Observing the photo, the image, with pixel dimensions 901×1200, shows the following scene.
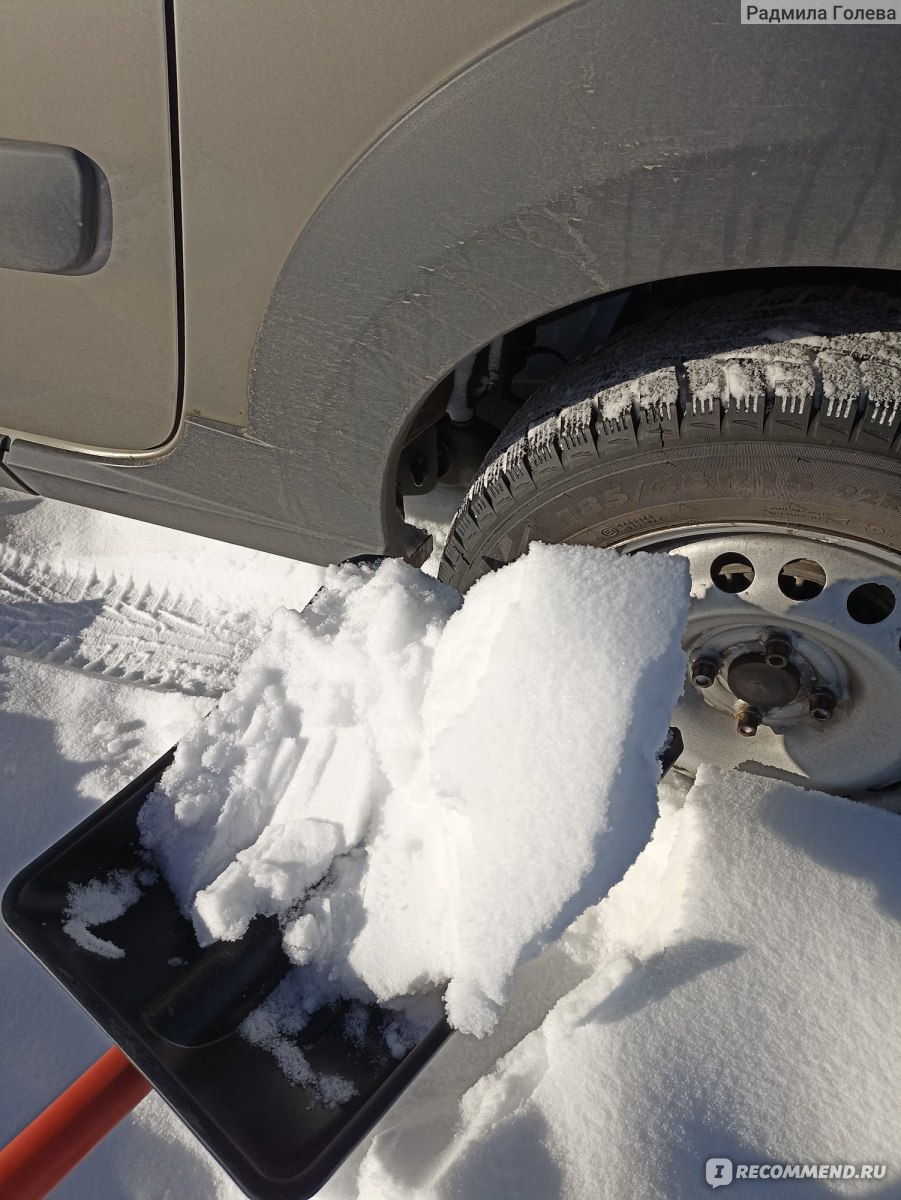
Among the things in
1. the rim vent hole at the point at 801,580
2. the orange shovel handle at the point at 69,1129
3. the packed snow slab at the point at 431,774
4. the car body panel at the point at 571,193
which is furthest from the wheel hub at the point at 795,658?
the orange shovel handle at the point at 69,1129

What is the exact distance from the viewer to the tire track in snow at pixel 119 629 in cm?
186

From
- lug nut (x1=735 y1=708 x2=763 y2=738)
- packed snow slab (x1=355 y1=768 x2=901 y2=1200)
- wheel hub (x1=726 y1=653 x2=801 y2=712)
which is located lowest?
packed snow slab (x1=355 y1=768 x2=901 y2=1200)

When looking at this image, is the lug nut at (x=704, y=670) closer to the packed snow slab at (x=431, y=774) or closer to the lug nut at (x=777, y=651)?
the lug nut at (x=777, y=651)

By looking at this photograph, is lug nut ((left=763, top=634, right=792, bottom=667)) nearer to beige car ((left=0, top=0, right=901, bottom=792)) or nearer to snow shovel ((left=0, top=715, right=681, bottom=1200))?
beige car ((left=0, top=0, right=901, bottom=792))

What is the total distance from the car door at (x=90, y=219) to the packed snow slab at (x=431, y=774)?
0.44 metres

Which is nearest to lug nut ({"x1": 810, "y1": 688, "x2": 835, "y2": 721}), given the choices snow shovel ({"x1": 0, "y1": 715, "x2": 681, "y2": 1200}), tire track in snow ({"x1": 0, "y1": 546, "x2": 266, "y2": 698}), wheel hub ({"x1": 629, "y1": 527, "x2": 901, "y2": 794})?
wheel hub ({"x1": 629, "y1": 527, "x2": 901, "y2": 794})

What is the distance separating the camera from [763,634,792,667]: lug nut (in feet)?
3.99

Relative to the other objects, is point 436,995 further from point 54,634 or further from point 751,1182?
point 54,634

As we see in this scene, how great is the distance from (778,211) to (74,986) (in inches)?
46.7

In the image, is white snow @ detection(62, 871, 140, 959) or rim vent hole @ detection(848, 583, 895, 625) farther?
rim vent hole @ detection(848, 583, 895, 625)

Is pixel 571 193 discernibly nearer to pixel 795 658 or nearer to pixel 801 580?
pixel 801 580

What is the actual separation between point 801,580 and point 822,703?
21 centimetres

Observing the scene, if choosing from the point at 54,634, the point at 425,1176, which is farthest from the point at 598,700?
the point at 54,634

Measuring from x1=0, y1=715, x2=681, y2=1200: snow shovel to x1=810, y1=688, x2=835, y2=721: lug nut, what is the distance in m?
0.28
